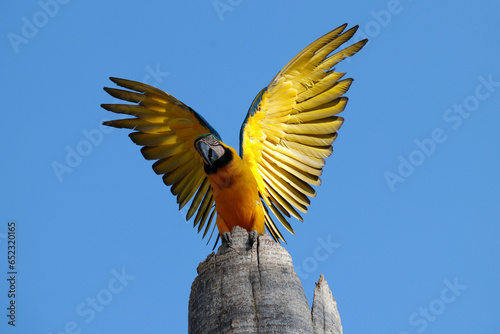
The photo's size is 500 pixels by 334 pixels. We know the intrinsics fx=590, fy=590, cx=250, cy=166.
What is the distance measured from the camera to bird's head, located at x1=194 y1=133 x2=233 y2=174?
686 centimetres

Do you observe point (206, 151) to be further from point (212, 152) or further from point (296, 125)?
point (296, 125)

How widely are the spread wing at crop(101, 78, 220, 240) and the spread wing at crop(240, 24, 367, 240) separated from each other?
2.23 ft

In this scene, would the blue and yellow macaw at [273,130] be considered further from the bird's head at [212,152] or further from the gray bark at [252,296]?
the gray bark at [252,296]

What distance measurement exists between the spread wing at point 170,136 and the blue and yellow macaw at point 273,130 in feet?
0.04

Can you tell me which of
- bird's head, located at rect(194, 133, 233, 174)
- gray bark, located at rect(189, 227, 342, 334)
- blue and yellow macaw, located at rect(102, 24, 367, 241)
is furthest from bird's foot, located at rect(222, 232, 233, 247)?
blue and yellow macaw, located at rect(102, 24, 367, 241)

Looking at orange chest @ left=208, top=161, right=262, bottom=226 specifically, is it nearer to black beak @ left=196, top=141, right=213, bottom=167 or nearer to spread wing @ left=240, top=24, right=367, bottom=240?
black beak @ left=196, top=141, right=213, bottom=167

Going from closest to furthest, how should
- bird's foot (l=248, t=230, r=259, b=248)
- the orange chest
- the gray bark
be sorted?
the gray bark → bird's foot (l=248, t=230, r=259, b=248) → the orange chest

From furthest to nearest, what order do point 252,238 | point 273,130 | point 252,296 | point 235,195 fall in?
1. point 273,130
2. point 235,195
3. point 252,238
4. point 252,296

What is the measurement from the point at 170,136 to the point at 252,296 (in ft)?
12.1

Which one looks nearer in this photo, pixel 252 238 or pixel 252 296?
pixel 252 296

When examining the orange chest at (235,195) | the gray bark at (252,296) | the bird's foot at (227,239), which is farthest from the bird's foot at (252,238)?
the orange chest at (235,195)

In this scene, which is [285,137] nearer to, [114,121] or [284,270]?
[114,121]

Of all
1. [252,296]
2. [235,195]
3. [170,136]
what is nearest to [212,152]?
[235,195]

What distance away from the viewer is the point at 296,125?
7.69 meters
